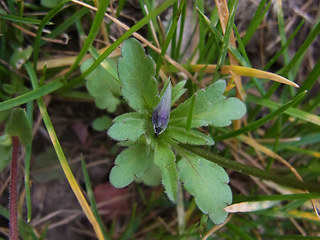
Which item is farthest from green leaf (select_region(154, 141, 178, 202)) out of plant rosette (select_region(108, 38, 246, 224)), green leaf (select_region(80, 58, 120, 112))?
green leaf (select_region(80, 58, 120, 112))

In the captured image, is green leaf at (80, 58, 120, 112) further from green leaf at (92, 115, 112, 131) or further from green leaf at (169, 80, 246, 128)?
green leaf at (169, 80, 246, 128)

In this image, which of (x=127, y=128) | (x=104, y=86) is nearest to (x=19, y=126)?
(x=104, y=86)

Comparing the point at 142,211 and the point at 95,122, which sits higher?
the point at 95,122

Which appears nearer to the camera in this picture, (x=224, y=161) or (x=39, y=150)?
(x=224, y=161)

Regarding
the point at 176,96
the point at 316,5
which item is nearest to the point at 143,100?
the point at 176,96

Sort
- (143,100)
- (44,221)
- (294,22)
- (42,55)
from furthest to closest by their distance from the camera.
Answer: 1. (294,22)
2. (44,221)
3. (42,55)
4. (143,100)

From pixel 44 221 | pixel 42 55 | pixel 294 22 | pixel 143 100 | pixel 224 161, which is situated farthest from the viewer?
pixel 294 22

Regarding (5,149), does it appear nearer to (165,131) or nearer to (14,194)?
(14,194)

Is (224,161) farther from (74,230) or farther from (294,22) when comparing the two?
(294,22)

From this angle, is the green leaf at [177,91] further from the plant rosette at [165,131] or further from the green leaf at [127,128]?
the green leaf at [127,128]
